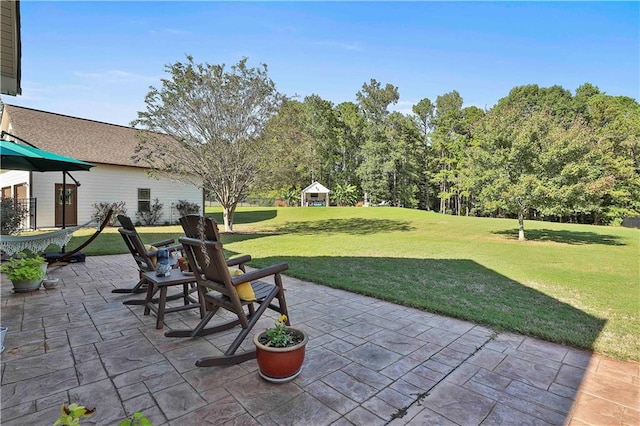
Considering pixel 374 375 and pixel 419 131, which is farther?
pixel 419 131

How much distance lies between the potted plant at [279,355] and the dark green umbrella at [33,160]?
455 cm

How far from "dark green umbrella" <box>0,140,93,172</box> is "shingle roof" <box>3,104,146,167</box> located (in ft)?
28.9

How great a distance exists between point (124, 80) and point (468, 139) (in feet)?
99.5

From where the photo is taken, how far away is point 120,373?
2281 mm

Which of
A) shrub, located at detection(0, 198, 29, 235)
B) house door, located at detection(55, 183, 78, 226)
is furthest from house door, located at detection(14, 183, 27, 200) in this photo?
shrub, located at detection(0, 198, 29, 235)

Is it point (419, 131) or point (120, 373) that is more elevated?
point (419, 131)

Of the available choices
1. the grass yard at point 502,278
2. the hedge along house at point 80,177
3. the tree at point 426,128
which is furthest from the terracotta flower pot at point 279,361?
the tree at point 426,128

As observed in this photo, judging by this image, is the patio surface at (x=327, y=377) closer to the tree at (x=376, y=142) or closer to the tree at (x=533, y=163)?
the tree at (x=533, y=163)

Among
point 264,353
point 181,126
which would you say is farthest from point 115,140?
point 264,353

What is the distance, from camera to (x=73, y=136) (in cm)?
1522

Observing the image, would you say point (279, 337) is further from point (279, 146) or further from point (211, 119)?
point (211, 119)

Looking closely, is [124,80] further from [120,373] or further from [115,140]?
[120,373]

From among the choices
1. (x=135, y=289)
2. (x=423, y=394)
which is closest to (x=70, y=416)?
(x=423, y=394)

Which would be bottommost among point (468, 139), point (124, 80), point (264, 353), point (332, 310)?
point (332, 310)
